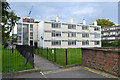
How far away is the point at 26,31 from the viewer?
3394cm

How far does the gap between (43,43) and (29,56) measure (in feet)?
68.8

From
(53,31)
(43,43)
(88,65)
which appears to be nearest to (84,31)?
(53,31)

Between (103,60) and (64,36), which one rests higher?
(64,36)

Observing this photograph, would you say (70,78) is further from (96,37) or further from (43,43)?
(96,37)

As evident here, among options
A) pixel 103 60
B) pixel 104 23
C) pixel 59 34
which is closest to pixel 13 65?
pixel 103 60

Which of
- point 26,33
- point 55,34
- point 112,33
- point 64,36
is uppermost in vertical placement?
point 112,33

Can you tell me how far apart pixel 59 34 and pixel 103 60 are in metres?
25.8

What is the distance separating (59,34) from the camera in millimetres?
31609

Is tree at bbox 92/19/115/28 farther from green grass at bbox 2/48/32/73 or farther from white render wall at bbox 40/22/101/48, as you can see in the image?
green grass at bbox 2/48/32/73

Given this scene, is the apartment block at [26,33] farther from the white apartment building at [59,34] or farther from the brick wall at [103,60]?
the brick wall at [103,60]

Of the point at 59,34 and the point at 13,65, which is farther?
the point at 59,34

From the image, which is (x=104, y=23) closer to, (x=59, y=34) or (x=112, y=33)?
(x=112, y=33)

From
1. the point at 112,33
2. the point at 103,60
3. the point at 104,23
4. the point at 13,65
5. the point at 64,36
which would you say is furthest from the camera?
the point at 112,33

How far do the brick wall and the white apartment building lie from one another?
74.3 ft
